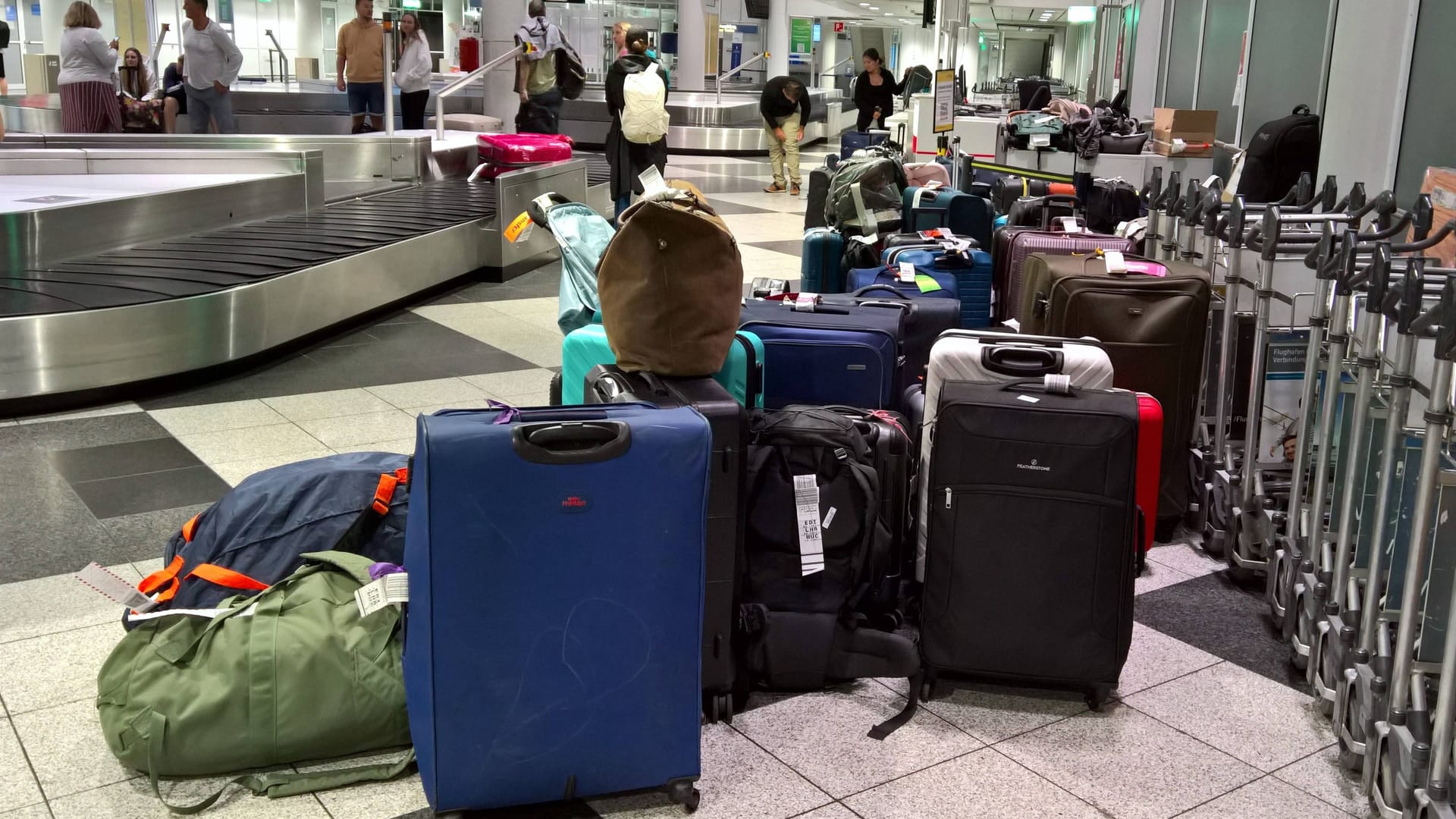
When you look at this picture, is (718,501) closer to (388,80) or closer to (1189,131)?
(1189,131)

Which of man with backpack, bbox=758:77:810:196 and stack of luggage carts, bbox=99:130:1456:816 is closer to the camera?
stack of luggage carts, bbox=99:130:1456:816

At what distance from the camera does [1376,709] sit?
244 centimetres

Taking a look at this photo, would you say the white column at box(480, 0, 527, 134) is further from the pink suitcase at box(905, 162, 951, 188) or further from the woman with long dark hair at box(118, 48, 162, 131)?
the pink suitcase at box(905, 162, 951, 188)

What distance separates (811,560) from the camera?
278 centimetres

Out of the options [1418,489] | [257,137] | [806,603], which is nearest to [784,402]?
[806,603]

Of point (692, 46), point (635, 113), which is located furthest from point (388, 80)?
point (692, 46)

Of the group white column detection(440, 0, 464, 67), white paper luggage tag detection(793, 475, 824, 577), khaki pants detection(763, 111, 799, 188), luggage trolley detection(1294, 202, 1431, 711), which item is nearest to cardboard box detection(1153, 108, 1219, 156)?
khaki pants detection(763, 111, 799, 188)

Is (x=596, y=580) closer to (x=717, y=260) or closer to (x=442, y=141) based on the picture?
(x=717, y=260)

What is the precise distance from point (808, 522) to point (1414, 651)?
1234 mm

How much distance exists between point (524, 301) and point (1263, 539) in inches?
208

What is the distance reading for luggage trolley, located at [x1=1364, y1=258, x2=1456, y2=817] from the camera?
2209 mm

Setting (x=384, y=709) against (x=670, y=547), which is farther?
(x=384, y=709)

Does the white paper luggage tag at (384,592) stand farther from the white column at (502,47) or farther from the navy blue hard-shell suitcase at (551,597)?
the white column at (502,47)

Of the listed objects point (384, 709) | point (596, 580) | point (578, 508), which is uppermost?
point (578, 508)
